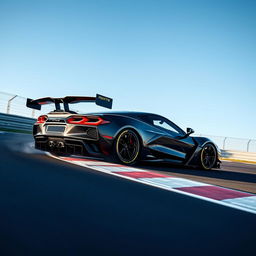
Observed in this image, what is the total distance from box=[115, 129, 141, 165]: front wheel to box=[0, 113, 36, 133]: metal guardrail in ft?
30.7

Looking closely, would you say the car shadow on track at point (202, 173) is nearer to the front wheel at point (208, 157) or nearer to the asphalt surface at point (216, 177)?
the asphalt surface at point (216, 177)

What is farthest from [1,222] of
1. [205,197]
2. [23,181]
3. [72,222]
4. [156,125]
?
[156,125]

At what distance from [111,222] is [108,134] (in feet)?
10.2

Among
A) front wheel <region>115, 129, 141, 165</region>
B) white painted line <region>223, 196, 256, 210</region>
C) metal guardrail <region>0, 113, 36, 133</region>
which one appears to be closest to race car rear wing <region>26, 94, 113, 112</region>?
front wheel <region>115, 129, 141, 165</region>

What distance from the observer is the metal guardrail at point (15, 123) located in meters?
12.5

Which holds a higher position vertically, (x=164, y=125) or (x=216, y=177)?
(x=164, y=125)

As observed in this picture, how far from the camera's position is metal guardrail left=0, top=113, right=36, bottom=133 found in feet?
41.1

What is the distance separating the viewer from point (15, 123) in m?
13.0

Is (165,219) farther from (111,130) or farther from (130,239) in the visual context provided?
(111,130)

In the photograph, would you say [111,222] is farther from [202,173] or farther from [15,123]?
[15,123]

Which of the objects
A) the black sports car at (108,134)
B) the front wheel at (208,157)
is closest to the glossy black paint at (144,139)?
the black sports car at (108,134)

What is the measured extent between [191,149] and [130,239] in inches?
194

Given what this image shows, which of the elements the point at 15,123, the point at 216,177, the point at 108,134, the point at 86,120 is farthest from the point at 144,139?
the point at 15,123

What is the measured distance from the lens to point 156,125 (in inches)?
213
